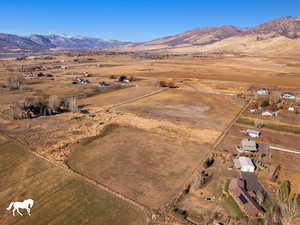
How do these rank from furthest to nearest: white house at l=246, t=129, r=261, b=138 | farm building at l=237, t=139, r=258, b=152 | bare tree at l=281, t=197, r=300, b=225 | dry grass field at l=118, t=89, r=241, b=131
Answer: dry grass field at l=118, t=89, r=241, b=131 → white house at l=246, t=129, r=261, b=138 → farm building at l=237, t=139, r=258, b=152 → bare tree at l=281, t=197, r=300, b=225

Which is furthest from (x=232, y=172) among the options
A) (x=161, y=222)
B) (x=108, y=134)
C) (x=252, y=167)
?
(x=108, y=134)

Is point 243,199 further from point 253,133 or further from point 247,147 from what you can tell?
point 253,133

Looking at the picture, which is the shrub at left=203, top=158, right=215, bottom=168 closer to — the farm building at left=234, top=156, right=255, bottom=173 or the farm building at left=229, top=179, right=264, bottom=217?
the farm building at left=234, top=156, right=255, bottom=173

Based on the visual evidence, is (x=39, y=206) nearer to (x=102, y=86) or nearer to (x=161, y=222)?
(x=161, y=222)

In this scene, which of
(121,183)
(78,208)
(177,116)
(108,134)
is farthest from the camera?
(177,116)

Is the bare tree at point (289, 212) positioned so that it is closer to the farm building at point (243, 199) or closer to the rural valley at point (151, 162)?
the rural valley at point (151, 162)

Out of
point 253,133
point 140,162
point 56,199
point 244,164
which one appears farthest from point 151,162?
point 253,133

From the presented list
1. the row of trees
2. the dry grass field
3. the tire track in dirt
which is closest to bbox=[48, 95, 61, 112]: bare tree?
the row of trees

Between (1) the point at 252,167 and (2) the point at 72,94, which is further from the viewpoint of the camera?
(2) the point at 72,94
